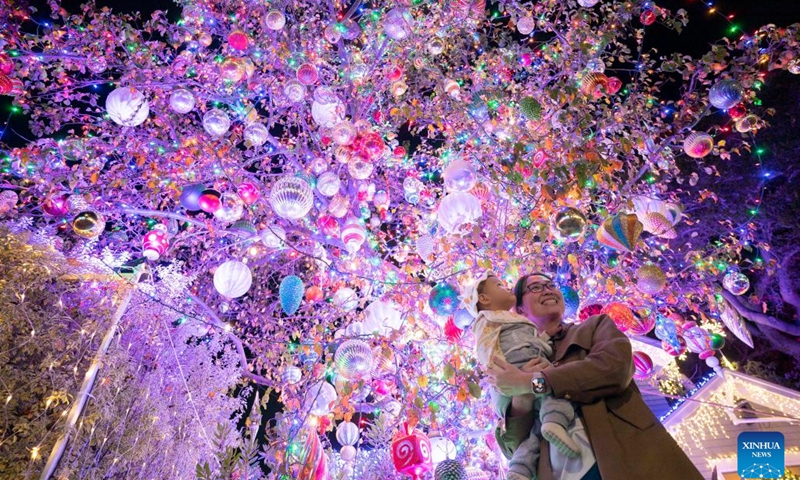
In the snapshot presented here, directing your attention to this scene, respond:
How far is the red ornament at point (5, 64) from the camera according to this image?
562 cm

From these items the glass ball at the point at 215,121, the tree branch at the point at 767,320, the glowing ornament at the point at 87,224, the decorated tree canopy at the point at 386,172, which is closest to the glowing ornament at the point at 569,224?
the decorated tree canopy at the point at 386,172

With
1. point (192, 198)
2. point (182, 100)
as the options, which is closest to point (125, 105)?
point (182, 100)

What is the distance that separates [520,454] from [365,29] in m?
6.28

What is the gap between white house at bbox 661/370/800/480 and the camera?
796 centimetres

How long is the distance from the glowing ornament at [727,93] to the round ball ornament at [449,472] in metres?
4.69

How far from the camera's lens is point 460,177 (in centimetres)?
444

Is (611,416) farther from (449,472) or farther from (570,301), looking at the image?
(570,301)

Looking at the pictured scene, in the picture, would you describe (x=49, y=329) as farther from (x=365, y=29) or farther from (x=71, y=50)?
(x=365, y=29)

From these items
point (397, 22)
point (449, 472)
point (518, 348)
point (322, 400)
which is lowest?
point (322, 400)

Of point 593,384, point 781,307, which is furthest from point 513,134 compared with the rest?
point 781,307

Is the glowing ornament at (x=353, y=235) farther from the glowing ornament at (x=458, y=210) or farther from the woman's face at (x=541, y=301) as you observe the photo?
the woman's face at (x=541, y=301)

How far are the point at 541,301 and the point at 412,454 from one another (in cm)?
222

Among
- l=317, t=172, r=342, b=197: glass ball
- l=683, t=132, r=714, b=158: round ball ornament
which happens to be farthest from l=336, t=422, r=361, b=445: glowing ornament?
l=683, t=132, r=714, b=158: round ball ornament

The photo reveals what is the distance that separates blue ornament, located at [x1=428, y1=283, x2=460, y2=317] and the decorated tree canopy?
0.05 feet
